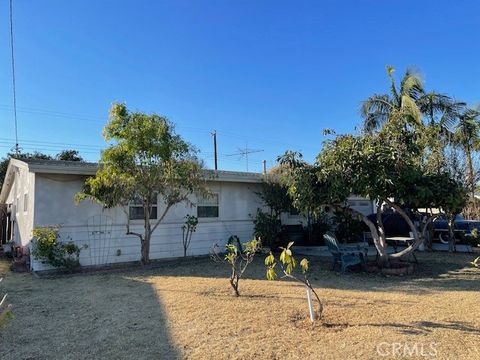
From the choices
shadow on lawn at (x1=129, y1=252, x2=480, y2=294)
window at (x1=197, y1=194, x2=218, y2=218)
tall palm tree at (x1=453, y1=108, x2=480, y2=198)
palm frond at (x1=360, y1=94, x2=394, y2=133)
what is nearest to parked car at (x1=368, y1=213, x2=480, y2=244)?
tall palm tree at (x1=453, y1=108, x2=480, y2=198)

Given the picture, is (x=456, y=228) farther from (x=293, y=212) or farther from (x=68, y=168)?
(x=68, y=168)

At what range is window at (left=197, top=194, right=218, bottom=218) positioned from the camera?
1295cm

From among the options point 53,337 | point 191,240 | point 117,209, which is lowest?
point 53,337

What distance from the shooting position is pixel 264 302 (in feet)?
21.4

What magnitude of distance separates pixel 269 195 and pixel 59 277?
6.85 m

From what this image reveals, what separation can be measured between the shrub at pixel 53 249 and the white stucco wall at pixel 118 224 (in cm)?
38

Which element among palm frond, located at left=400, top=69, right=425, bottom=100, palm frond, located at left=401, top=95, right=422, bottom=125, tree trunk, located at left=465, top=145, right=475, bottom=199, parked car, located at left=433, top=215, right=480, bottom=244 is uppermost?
palm frond, located at left=400, top=69, right=425, bottom=100

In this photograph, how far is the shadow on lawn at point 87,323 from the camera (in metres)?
4.50

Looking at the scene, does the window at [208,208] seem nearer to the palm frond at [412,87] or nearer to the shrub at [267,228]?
the shrub at [267,228]

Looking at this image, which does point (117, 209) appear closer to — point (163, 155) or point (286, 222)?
point (163, 155)

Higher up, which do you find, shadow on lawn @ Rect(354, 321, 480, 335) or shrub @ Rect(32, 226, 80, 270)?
shrub @ Rect(32, 226, 80, 270)

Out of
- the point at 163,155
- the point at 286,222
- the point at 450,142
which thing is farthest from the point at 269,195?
the point at 450,142

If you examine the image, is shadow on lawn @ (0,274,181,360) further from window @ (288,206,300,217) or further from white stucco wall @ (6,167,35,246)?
window @ (288,206,300,217)

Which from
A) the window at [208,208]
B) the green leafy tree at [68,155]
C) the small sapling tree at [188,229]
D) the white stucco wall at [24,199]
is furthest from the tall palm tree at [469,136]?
the green leafy tree at [68,155]
